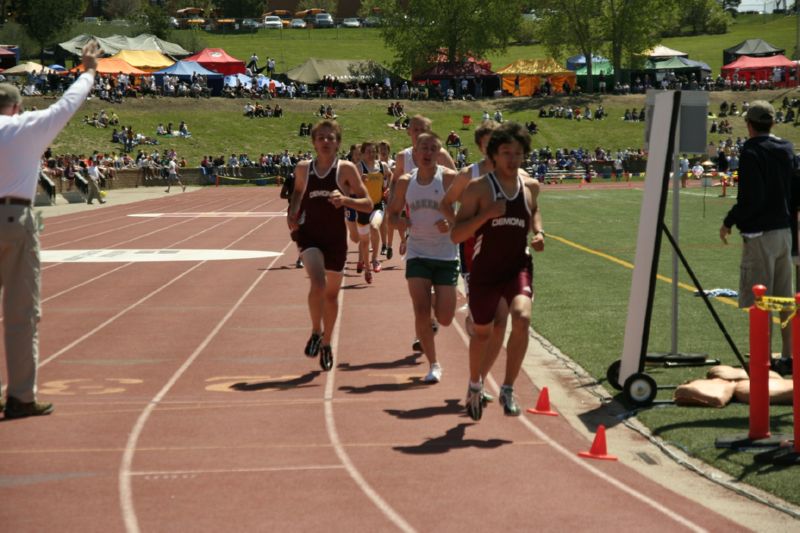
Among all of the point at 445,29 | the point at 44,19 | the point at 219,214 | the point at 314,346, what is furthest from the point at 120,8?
the point at 314,346

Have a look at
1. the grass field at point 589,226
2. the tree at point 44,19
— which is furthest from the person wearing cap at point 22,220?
the tree at point 44,19

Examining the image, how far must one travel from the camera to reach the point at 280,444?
7.98 meters

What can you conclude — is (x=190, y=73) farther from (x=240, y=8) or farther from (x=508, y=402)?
(x=240, y=8)

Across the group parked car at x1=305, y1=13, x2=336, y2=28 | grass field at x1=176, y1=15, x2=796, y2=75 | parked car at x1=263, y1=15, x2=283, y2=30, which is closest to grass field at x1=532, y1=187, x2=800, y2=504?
grass field at x1=176, y1=15, x2=796, y2=75

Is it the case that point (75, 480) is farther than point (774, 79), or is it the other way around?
point (774, 79)

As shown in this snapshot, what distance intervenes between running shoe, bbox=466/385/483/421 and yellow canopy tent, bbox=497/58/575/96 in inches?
3278

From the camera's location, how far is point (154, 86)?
255 ft

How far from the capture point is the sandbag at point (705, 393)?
909 centimetres

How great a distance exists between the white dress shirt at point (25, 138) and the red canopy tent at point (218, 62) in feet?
242

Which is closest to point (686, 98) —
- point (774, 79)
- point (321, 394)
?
point (321, 394)

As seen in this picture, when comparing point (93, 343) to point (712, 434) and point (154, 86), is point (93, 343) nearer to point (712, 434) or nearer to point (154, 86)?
point (712, 434)

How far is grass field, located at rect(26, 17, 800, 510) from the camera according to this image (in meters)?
8.87

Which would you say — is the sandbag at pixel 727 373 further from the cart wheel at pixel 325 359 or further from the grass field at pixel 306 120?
the grass field at pixel 306 120

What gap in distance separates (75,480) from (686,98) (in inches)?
217
